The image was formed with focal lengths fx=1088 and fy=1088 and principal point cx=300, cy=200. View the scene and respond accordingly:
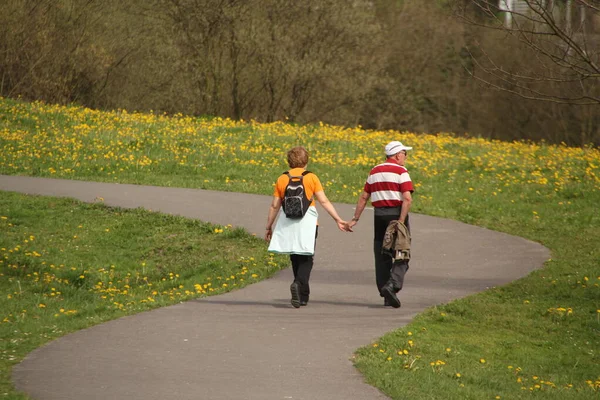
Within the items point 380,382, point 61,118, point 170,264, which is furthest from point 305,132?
point 380,382

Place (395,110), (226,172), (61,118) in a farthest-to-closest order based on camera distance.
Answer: (395,110)
(61,118)
(226,172)

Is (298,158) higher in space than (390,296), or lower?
higher

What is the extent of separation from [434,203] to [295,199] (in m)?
8.79

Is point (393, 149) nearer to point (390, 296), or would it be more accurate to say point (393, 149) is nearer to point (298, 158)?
point (298, 158)

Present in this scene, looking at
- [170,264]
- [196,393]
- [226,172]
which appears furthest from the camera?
[226,172]

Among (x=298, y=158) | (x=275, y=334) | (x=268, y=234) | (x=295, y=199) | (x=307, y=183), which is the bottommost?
(x=275, y=334)

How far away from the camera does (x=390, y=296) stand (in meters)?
10.1

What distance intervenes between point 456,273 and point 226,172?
9.76 m

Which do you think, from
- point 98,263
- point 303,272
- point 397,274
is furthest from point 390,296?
point 98,263

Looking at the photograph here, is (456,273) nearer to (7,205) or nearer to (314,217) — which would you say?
(314,217)

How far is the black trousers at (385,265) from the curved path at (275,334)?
10.3 inches

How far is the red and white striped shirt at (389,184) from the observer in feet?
33.7

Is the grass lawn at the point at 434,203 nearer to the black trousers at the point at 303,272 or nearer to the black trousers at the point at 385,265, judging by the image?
the black trousers at the point at 385,265

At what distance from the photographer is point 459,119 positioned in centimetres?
4688
